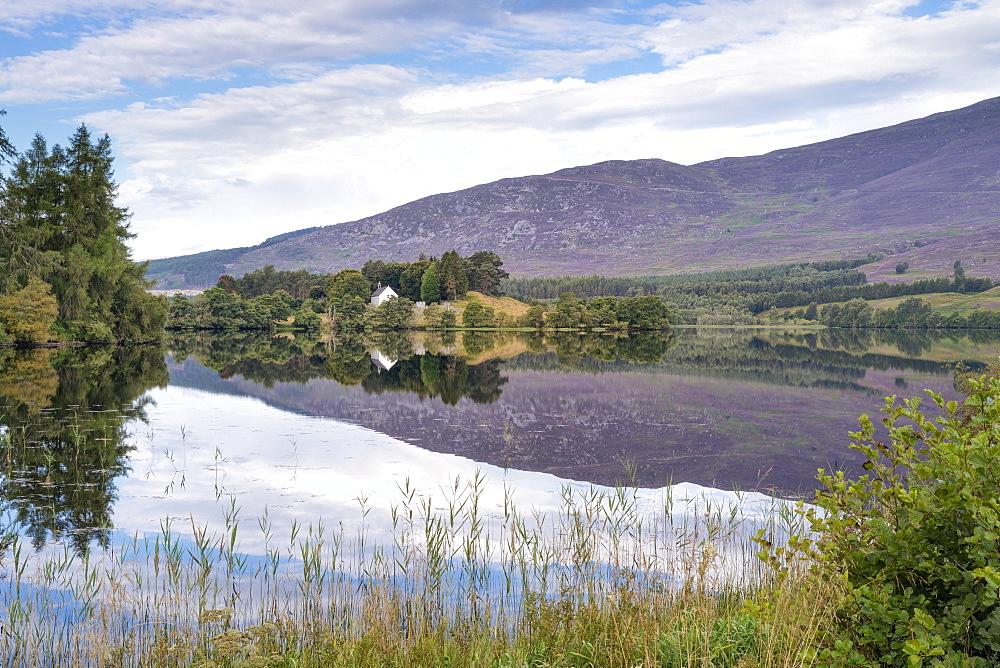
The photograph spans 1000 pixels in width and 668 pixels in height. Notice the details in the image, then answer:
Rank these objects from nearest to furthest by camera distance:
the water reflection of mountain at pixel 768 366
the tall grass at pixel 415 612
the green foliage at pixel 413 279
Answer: the tall grass at pixel 415 612, the water reflection of mountain at pixel 768 366, the green foliage at pixel 413 279

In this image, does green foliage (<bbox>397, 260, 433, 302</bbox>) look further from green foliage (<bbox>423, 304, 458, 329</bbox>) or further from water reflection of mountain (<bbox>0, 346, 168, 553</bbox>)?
water reflection of mountain (<bbox>0, 346, 168, 553</bbox>)

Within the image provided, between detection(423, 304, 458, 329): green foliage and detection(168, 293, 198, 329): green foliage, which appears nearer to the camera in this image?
detection(168, 293, 198, 329): green foliage

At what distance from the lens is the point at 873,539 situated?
4.78 m

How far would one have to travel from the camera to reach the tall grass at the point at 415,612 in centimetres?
566

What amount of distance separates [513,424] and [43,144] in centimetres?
5336

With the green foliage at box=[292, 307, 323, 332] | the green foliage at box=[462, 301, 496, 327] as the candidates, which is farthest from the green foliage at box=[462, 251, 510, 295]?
the green foliage at box=[292, 307, 323, 332]

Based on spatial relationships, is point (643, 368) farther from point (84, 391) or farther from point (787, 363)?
point (84, 391)

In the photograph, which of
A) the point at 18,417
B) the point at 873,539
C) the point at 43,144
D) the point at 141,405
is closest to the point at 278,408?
the point at 141,405

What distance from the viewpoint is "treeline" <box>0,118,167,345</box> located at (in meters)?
51.3

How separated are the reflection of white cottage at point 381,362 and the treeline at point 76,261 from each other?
21.7 m

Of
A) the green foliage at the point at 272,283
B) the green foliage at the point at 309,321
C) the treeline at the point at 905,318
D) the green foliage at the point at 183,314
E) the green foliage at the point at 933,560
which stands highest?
the green foliage at the point at 272,283

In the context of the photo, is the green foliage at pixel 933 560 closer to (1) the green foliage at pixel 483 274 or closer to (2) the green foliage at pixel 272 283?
(1) the green foliage at pixel 483 274

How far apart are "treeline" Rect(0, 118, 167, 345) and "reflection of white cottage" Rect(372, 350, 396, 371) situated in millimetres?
21714

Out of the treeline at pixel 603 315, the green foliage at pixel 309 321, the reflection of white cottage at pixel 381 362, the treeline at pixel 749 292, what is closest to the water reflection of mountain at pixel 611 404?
the reflection of white cottage at pixel 381 362
